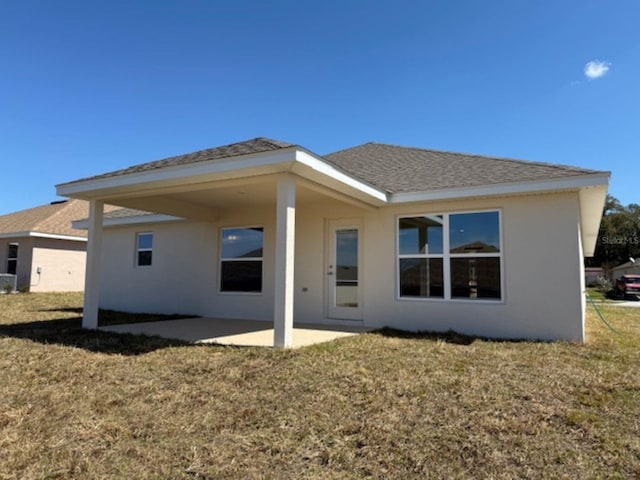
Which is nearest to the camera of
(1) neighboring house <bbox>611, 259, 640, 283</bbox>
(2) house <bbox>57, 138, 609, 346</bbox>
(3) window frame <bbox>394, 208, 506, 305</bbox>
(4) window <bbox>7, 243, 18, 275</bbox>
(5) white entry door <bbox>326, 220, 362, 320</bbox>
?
(2) house <bbox>57, 138, 609, 346</bbox>

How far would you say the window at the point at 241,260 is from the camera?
10.1m

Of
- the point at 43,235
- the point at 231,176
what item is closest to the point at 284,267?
the point at 231,176

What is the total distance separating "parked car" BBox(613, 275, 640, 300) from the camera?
24.3 m

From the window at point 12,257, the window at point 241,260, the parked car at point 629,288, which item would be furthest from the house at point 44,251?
the parked car at point 629,288

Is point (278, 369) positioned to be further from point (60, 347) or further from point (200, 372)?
point (60, 347)

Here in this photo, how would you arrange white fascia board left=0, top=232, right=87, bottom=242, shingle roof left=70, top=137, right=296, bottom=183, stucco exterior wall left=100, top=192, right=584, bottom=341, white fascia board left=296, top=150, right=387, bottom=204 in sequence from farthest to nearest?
white fascia board left=0, top=232, right=87, bottom=242
stucco exterior wall left=100, top=192, right=584, bottom=341
shingle roof left=70, top=137, right=296, bottom=183
white fascia board left=296, top=150, right=387, bottom=204

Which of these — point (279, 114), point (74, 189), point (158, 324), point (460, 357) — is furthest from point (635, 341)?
point (279, 114)

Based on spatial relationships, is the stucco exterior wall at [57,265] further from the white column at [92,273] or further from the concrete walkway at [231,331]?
the white column at [92,273]

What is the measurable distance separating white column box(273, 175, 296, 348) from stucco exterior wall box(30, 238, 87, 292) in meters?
17.9

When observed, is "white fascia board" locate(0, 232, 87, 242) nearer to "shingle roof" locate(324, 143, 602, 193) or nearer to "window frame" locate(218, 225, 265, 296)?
"window frame" locate(218, 225, 265, 296)

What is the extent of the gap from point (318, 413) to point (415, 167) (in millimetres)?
7292

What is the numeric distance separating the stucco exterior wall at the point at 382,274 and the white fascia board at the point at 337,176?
893 millimetres

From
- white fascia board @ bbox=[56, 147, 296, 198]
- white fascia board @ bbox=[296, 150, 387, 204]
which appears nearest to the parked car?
white fascia board @ bbox=[296, 150, 387, 204]

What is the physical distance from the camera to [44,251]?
19016 millimetres
